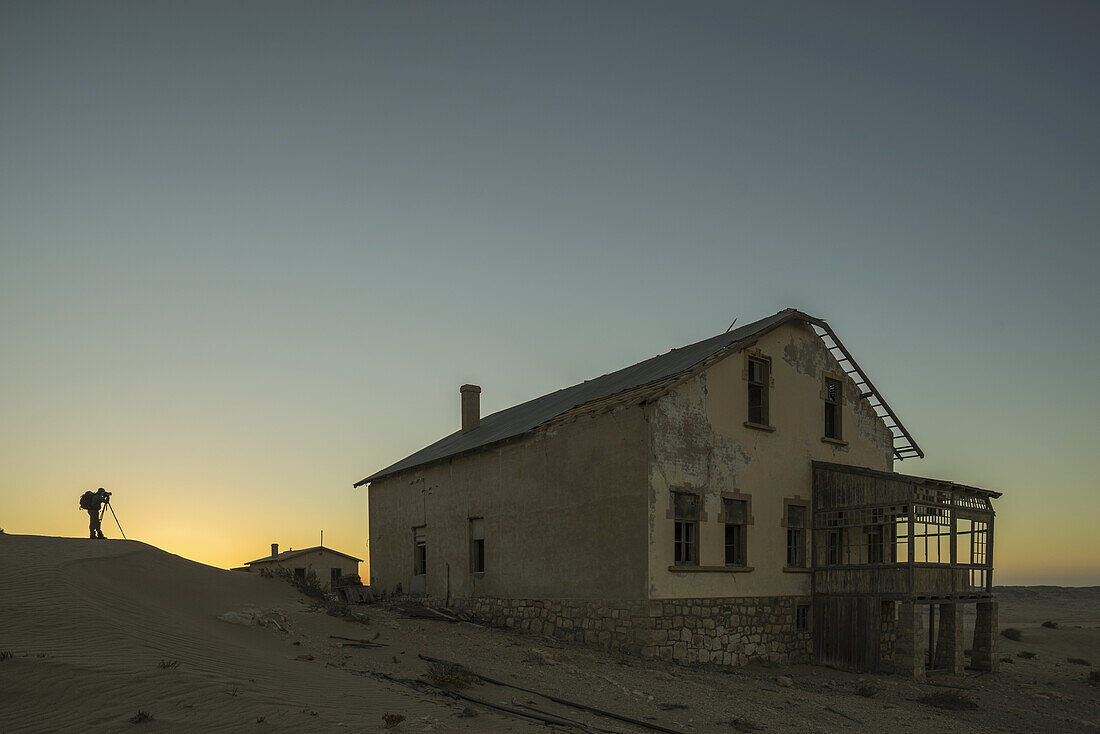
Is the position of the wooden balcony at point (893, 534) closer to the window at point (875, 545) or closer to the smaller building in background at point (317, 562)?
the window at point (875, 545)

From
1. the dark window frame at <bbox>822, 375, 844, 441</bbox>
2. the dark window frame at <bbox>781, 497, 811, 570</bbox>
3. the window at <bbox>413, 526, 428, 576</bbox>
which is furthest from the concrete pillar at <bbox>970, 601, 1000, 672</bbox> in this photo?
the window at <bbox>413, 526, 428, 576</bbox>

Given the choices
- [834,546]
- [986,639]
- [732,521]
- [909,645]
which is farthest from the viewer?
[834,546]

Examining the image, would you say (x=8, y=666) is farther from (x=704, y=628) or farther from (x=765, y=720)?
(x=704, y=628)

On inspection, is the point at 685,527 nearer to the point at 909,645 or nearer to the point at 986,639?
the point at 909,645

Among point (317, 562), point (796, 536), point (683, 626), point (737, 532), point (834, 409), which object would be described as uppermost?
point (834, 409)

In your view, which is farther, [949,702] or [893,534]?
[893,534]

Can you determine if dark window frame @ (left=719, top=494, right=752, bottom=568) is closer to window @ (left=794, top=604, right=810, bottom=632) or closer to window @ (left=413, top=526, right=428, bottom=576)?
window @ (left=794, top=604, right=810, bottom=632)

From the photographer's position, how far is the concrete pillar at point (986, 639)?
20922 millimetres

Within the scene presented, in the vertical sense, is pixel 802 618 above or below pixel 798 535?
below

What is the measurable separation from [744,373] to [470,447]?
8663 millimetres

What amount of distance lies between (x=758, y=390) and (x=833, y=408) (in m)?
3.43

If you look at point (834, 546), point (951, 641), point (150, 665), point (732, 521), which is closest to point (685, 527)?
point (732, 521)

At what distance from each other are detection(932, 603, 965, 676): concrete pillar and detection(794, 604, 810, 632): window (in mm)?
3090

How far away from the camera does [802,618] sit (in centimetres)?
2100
